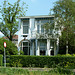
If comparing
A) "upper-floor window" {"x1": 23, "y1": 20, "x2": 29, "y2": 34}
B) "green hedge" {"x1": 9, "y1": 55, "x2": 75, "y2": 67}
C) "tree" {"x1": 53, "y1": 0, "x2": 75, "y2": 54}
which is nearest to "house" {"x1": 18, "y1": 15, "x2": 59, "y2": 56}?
"upper-floor window" {"x1": 23, "y1": 20, "x2": 29, "y2": 34}

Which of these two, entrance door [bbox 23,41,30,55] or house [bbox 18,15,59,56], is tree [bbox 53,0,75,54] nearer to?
house [bbox 18,15,59,56]

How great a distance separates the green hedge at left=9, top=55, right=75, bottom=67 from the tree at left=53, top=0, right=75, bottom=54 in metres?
5.17

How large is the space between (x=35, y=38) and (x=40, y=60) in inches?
350

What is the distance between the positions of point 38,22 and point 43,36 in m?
3.92

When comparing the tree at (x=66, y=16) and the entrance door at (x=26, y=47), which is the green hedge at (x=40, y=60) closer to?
the tree at (x=66, y=16)

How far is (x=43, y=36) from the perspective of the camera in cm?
2500

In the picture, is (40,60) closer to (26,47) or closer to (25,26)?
(26,47)

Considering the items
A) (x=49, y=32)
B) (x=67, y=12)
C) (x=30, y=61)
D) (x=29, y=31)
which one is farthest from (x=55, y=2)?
(x=30, y=61)

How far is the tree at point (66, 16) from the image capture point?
22578 mm

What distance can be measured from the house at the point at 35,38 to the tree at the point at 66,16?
10.7 feet

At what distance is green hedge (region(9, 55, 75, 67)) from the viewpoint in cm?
1808

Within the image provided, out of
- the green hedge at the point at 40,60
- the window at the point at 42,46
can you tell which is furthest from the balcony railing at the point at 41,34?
the green hedge at the point at 40,60

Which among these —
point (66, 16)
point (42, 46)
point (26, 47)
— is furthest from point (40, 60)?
point (26, 47)

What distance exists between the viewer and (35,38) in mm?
27328
